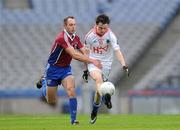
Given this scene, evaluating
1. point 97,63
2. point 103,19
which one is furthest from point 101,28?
point 97,63

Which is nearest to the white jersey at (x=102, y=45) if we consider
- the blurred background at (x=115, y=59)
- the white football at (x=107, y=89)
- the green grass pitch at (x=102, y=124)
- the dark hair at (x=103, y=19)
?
the dark hair at (x=103, y=19)

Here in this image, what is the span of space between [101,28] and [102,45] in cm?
51

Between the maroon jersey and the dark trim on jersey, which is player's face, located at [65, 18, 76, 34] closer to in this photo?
the maroon jersey

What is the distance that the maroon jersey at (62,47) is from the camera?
15164 mm

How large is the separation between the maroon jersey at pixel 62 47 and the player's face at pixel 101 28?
1.51 feet

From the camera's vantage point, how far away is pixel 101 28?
15.4 meters

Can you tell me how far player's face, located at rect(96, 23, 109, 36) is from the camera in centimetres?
1527

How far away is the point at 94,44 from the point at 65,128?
250cm

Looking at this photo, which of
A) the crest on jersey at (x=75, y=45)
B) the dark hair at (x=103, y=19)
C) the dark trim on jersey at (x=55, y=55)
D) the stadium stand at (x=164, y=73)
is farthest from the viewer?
the stadium stand at (x=164, y=73)

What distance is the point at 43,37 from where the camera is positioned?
3688 centimetres

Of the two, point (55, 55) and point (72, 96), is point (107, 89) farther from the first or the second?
point (55, 55)

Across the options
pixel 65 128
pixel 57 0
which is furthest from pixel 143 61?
pixel 65 128

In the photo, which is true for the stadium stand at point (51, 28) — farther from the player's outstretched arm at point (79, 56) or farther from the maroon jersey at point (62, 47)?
the player's outstretched arm at point (79, 56)

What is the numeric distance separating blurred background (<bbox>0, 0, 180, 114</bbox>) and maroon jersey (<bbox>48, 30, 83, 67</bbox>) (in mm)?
15093
